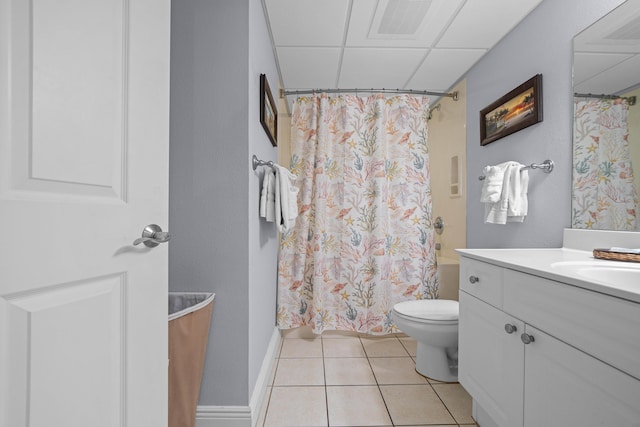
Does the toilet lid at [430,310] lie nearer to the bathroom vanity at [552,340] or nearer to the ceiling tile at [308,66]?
the bathroom vanity at [552,340]

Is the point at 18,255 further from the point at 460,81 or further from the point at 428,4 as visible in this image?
the point at 460,81

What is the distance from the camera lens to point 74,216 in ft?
1.81

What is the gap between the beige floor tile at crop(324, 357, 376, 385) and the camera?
1.79 metres

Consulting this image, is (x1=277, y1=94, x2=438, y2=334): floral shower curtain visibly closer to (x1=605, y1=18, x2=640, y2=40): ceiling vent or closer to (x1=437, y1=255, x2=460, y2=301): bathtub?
(x1=437, y1=255, x2=460, y2=301): bathtub

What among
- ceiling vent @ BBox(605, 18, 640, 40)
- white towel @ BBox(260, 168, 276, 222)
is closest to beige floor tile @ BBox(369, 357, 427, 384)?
white towel @ BBox(260, 168, 276, 222)

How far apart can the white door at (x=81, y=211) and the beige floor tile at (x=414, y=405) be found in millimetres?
1157

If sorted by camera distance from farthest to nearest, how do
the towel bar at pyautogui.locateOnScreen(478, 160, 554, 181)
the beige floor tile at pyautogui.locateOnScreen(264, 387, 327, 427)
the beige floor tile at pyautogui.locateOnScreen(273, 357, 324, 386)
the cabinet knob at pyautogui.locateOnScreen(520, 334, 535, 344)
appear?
the beige floor tile at pyautogui.locateOnScreen(273, 357, 324, 386) < the towel bar at pyautogui.locateOnScreen(478, 160, 554, 181) < the beige floor tile at pyautogui.locateOnScreen(264, 387, 327, 427) < the cabinet knob at pyautogui.locateOnScreen(520, 334, 535, 344)

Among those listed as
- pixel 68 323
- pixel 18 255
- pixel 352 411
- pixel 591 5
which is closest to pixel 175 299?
pixel 68 323

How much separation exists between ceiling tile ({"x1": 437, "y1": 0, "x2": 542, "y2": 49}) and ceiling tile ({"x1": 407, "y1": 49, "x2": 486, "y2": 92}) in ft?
Answer: 0.25

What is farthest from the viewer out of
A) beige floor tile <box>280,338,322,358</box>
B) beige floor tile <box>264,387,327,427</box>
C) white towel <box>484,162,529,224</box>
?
beige floor tile <box>280,338,322,358</box>

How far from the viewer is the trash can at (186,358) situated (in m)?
1.07

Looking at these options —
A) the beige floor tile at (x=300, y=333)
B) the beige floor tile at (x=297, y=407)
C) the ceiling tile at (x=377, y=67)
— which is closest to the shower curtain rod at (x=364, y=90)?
the ceiling tile at (x=377, y=67)

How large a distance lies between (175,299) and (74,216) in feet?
2.74

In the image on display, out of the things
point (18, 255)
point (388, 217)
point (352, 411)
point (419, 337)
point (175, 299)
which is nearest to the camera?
point (18, 255)
